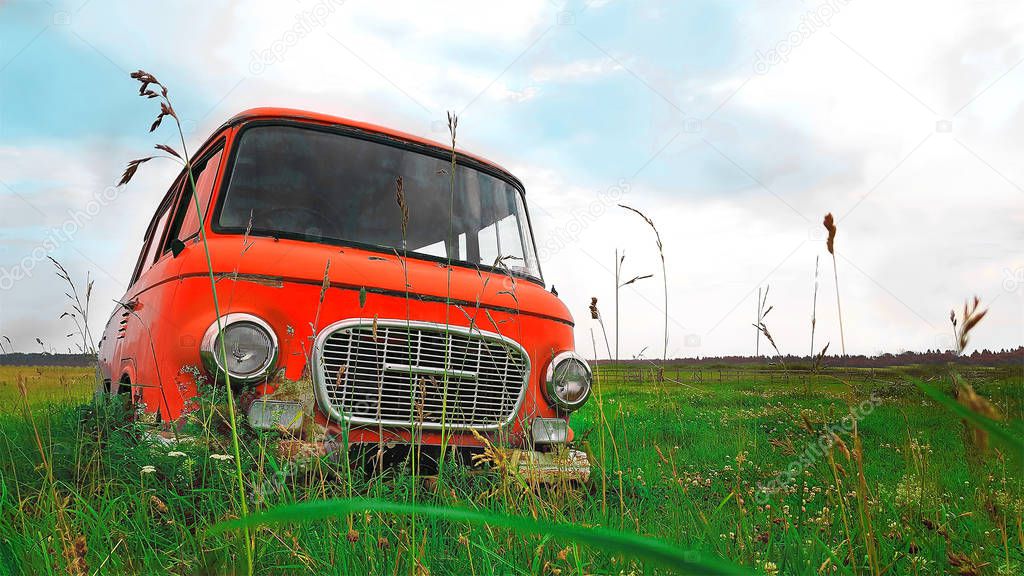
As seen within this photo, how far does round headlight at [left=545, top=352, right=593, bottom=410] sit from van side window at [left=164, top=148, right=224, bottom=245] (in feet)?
6.52

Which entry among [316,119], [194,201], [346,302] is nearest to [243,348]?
[346,302]

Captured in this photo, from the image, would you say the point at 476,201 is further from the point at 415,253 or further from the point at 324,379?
the point at 324,379

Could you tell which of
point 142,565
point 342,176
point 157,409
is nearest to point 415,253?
point 342,176

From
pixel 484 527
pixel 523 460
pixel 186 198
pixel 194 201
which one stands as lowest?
pixel 484 527

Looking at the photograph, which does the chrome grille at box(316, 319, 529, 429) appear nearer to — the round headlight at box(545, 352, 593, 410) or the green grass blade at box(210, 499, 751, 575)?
the round headlight at box(545, 352, 593, 410)

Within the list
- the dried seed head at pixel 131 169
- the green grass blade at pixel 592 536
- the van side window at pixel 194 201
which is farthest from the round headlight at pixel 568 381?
the green grass blade at pixel 592 536

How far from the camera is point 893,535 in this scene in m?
2.03

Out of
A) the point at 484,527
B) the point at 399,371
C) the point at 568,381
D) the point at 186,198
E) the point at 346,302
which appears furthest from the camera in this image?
the point at 186,198

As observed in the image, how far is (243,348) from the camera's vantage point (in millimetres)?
2508

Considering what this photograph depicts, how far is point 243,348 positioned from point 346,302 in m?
0.51

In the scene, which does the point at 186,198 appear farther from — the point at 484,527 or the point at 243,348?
the point at 484,527

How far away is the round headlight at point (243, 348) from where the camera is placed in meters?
2.48

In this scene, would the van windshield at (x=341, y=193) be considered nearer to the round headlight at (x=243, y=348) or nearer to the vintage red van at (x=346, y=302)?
the vintage red van at (x=346, y=302)

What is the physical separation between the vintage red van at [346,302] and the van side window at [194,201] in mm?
24
